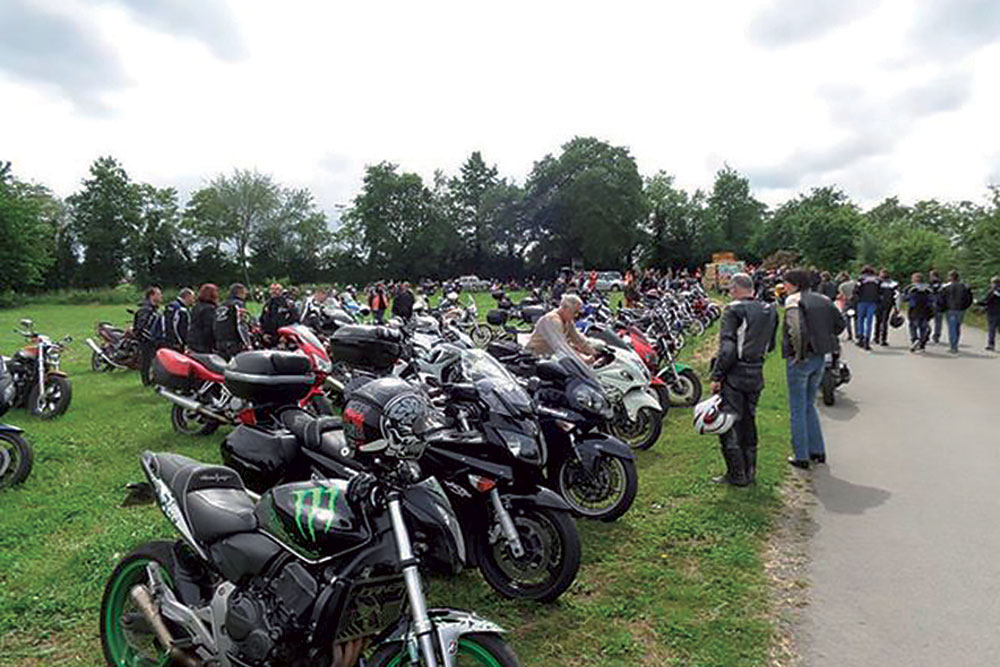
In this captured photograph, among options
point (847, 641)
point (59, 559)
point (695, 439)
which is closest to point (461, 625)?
point (847, 641)

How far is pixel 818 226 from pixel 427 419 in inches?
2152

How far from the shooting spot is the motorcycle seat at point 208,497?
2.70 meters

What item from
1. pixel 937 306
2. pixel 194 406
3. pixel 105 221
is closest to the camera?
pixel 194 406

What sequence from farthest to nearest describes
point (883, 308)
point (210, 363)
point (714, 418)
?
point (883, 308)
point (210, 363)
point (714, 418)

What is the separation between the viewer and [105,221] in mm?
64500

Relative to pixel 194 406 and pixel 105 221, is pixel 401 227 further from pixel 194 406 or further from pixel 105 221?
pixel 194 406

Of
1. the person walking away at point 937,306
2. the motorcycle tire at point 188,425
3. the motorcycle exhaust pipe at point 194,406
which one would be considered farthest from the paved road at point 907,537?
the motorcycle tire at point 188,425

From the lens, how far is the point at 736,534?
5.00 meters

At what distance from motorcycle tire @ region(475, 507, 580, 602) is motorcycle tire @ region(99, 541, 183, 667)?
5.60ft

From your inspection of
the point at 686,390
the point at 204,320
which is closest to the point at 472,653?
the point at 686,390

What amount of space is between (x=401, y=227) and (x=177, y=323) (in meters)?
57.7

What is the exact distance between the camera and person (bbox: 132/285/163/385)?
1165 centimetres

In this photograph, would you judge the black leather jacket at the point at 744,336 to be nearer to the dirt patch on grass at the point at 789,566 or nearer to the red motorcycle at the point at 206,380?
the dirt patch on grass at the point at 789,566

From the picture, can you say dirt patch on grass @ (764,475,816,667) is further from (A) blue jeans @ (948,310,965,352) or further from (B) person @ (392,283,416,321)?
(B) person @ (392,283,416,321)
